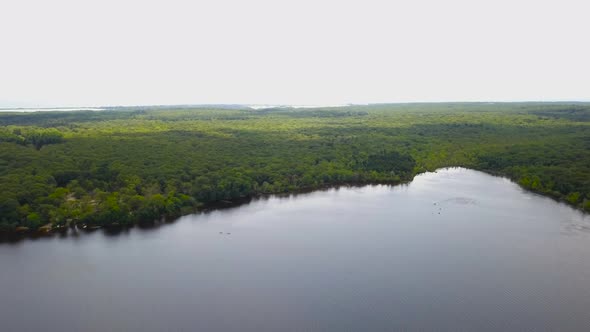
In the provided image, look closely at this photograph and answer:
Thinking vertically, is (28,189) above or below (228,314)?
above

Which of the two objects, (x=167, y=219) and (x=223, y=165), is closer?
(x=167, y=219)

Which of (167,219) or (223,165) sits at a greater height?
(223,165)

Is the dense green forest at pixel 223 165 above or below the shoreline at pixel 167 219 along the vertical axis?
above

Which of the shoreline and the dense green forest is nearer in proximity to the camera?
the shoreline

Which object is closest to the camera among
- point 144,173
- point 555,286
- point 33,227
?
point 555,286

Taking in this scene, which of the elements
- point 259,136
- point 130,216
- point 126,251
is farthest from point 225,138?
point 126,251

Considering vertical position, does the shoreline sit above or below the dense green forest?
below

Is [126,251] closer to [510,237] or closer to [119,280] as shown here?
[119,280]

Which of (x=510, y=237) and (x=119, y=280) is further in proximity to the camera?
(x=510, y=237)
